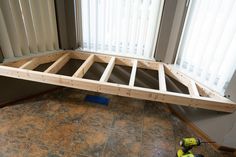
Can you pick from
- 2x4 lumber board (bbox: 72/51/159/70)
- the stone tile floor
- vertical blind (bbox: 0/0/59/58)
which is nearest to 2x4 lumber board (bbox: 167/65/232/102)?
2x4 lumber board (bbox: 72/51/159/70)

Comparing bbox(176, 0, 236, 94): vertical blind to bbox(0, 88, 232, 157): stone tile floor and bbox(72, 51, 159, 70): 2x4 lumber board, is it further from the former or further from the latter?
bbox(0, 88, 232, 157): stone tile floor

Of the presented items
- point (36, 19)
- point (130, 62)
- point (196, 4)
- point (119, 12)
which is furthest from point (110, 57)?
point (196, 4)

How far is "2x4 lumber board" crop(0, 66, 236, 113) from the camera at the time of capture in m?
1.48

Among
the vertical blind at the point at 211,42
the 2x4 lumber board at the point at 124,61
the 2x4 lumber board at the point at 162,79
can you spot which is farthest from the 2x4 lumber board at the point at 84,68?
the vertical blind at the point at 211,42

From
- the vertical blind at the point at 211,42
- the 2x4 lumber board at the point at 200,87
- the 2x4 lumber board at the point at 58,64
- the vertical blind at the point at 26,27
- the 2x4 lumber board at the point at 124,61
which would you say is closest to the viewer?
the vertical blind at the point at 211,42

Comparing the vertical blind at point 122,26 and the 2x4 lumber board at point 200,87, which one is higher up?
the vertical blind at point 122,26

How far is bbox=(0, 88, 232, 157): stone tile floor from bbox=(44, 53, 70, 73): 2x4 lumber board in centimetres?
53

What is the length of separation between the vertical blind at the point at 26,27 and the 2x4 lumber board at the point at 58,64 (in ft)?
0.79

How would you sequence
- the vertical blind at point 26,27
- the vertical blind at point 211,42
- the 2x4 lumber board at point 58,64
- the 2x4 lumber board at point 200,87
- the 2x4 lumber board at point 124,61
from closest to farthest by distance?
the vertical blind at point 211,42 → the 2x4 lumber board at point 200,87 → the vertical blind at point 26,27 → the 2x4 lumber board at point 58,64 → the 2x4 lumber board at point 124,61

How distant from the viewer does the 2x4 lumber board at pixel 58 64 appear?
5.82 ft

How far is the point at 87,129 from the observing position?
1815 millimetres

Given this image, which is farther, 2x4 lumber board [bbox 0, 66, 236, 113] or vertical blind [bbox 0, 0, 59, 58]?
vertical blind [bbox 0, 0, 59, 58]

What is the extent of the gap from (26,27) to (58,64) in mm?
541

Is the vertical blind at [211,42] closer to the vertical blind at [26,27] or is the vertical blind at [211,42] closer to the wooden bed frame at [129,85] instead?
the wooden bed frame at [129,85]
